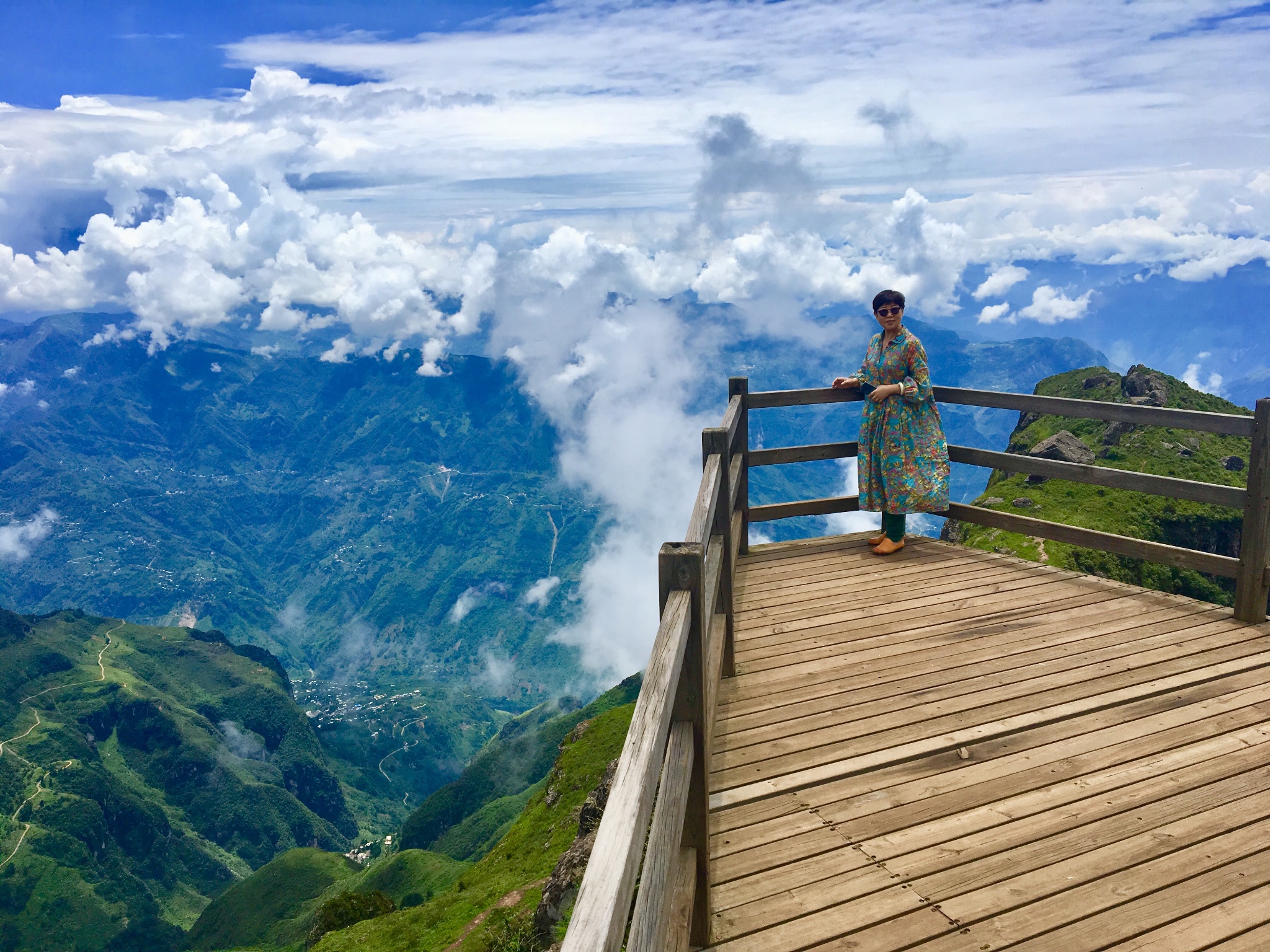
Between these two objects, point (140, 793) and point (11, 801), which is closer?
point (11, 801)

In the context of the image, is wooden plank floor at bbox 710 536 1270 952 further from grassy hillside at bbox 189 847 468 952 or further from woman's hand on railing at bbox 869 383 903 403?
grassy hillside at bbox 189 847 468 952

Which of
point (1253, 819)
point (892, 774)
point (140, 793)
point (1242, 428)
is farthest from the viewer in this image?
point (140, 793)

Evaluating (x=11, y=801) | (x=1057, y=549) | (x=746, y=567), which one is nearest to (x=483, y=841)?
(x=1057, y=549)

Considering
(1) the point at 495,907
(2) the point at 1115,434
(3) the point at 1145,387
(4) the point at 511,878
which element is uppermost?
(3) the point at 1145,387

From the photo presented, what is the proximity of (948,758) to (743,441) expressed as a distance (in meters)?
3.94

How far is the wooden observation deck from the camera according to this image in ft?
10.1

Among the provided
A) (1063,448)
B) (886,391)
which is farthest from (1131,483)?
(1063,448)

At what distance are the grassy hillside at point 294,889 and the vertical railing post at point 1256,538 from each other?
2370 inches

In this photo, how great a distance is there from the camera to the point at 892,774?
4.58 meters

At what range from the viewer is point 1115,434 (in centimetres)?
3356

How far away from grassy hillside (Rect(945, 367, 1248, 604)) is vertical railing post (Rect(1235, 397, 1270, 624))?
1419 centimetres

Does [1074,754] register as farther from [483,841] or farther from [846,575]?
[483,841]

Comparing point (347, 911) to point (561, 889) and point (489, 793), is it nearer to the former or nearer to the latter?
point (561, 889)

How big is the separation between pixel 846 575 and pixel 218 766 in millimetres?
173428
